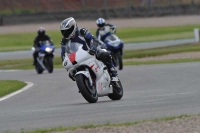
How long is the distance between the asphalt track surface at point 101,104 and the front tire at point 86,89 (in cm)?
15

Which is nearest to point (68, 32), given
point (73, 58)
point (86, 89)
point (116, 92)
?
point (73, 58)

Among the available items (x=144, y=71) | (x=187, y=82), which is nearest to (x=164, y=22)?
(x=144, y=71)

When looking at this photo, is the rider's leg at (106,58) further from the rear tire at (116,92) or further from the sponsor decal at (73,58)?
the sponsor decal at (73,58)

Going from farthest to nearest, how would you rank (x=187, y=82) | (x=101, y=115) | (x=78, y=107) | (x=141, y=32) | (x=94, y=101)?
(x=141, y=32) → (x=187, y=82) → (x=94, y=101) → (x=78, y=107) → (x=101, y=115)

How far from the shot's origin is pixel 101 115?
1039 cm

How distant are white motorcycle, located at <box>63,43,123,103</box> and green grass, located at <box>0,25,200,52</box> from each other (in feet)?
132

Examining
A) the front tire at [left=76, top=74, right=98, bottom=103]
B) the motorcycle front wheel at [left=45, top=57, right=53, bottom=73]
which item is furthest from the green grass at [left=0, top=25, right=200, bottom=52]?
the front tire at [left=76, top=74, right=98, bottom=103]

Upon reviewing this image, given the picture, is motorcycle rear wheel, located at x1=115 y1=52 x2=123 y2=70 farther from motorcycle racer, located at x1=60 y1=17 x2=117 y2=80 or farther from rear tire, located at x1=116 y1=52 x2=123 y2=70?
motorcycle racer, located at x1=60 y1=17 x2=117 y2=80

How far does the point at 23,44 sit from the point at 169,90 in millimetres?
41614

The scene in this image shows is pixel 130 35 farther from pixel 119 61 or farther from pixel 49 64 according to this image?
pixel 119 61

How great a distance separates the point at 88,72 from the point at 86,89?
0.35 m

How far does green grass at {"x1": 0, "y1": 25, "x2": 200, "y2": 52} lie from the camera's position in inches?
2185

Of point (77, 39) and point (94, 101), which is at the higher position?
point (77, 39)

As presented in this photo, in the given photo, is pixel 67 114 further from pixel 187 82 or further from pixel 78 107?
pixel 187 82
